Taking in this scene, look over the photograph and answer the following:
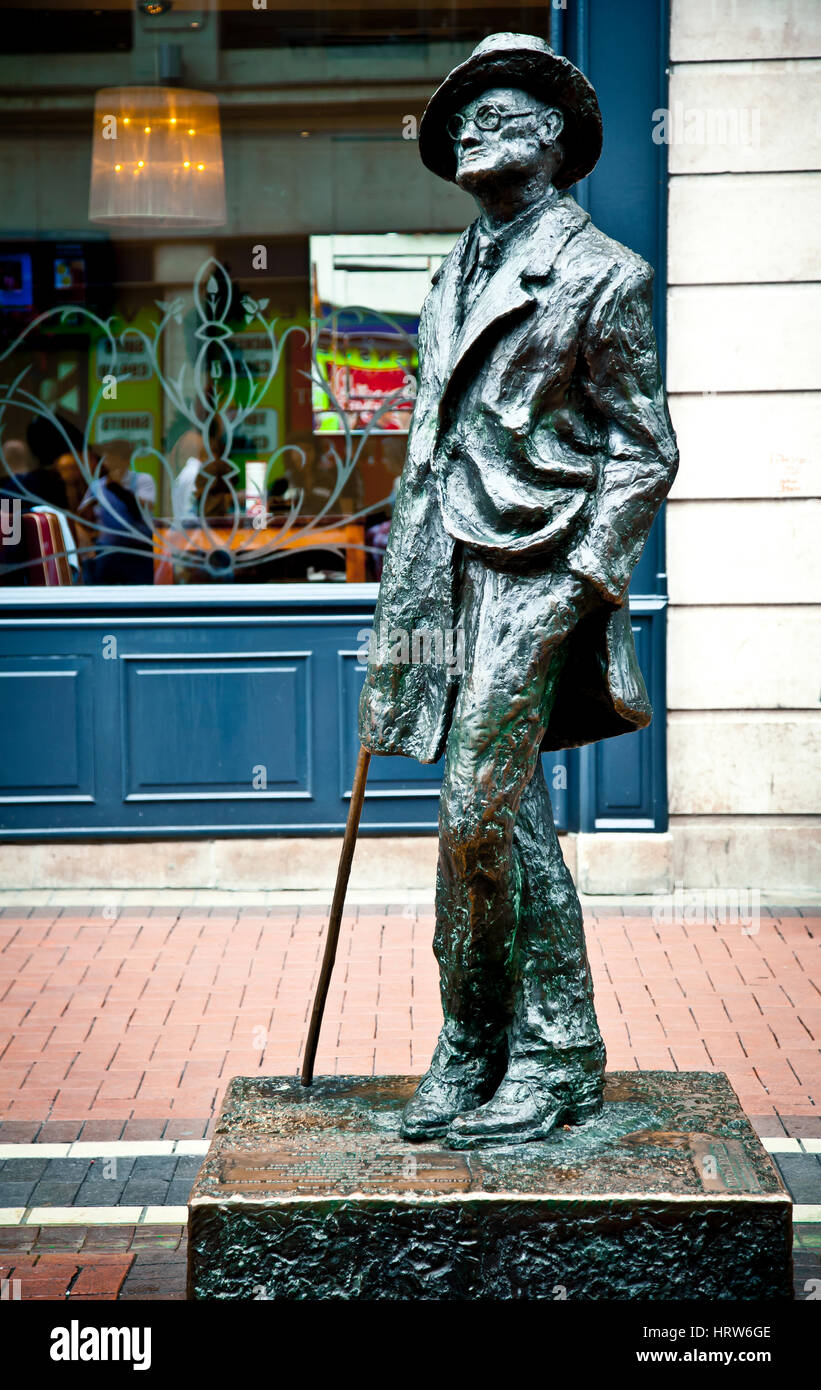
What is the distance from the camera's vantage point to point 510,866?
13.2 ft

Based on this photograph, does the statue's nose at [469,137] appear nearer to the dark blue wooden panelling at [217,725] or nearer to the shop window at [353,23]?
the dark blue wooden panelling at [217,725]

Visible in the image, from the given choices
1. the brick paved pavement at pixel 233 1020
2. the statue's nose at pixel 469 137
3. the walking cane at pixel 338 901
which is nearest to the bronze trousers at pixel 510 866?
the walking cane at pixel 338 901

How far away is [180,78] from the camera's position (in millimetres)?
8148

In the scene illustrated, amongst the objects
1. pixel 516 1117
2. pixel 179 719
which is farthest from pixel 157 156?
pixel 516 1117

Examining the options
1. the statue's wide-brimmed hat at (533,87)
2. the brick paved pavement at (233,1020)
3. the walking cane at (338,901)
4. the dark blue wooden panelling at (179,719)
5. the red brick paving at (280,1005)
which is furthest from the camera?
the dark blue wooden panelling at (179,719)

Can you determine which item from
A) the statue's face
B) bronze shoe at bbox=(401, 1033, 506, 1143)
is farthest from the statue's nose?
bronze shoe at bbox=(401, 1033, 506, 1143)

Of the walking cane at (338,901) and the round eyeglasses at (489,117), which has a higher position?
the round eyeglasses at (489,117)

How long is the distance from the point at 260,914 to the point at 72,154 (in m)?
3.73

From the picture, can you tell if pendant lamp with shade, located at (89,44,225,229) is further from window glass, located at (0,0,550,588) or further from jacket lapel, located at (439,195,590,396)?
jacket lapel, located at (439,195,590,396)

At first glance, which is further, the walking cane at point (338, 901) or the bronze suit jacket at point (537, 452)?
the walking cane at point (338, 901)

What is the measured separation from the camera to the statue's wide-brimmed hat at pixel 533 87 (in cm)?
390

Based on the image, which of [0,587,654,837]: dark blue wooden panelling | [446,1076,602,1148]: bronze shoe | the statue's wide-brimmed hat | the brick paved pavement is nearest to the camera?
the statue's wide-brimmed hat

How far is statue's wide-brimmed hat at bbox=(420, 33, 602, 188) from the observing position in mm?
3904

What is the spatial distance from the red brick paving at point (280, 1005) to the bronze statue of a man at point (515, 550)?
146cm
